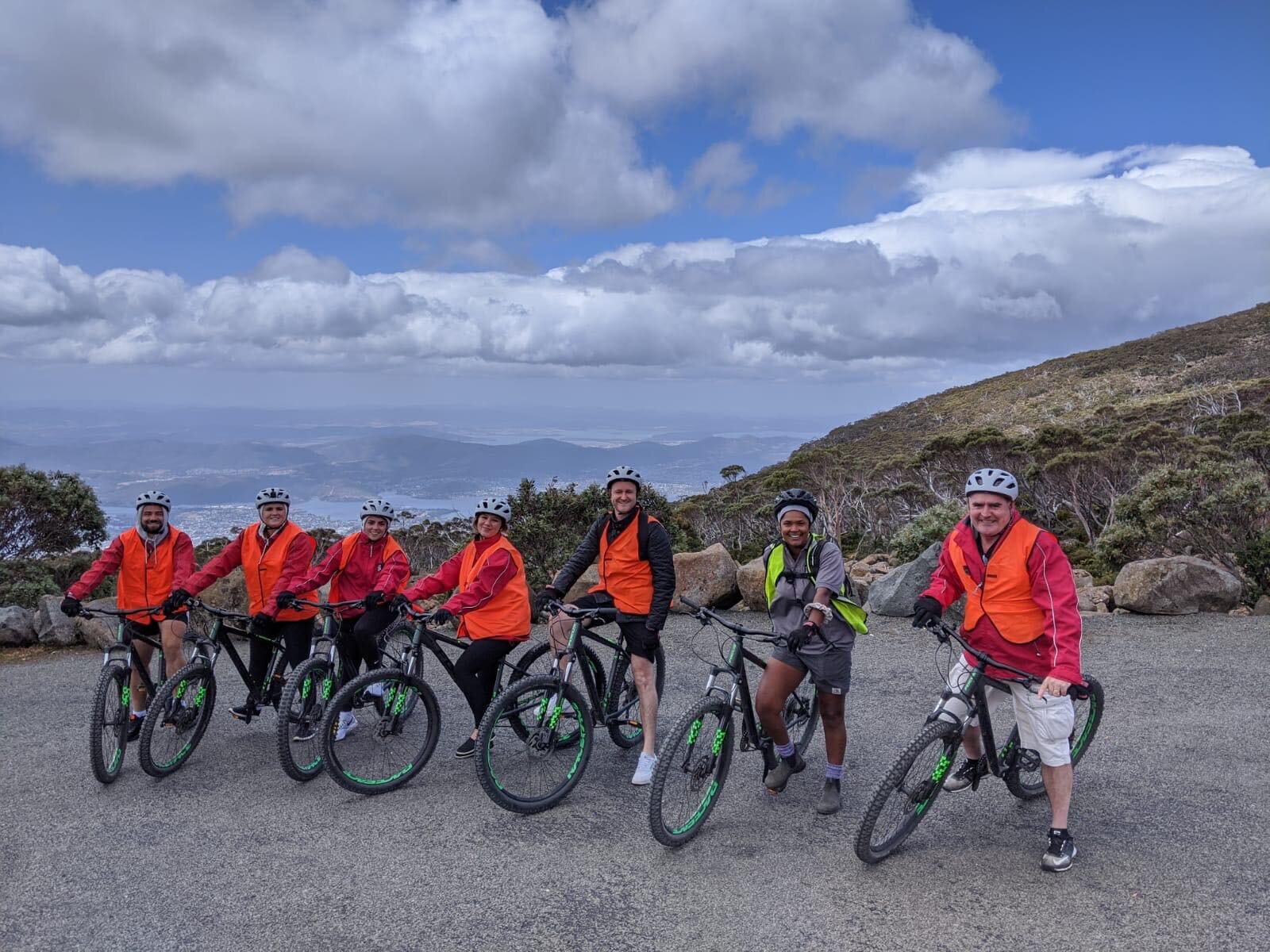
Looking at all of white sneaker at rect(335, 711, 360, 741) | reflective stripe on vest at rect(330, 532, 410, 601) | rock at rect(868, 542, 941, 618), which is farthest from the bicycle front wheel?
rock at rect(868, 542, 941, 618)

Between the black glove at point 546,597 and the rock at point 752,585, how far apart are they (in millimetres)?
5910

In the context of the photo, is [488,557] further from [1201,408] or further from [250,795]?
[1201,408]

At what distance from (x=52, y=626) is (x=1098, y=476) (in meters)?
22.4

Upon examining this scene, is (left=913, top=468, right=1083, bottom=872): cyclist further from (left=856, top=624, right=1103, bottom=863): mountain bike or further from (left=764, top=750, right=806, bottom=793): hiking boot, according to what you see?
(left=764, top=750, right=806, bottom=793): hiking boot

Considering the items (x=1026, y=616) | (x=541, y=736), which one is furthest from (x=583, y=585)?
(x=1026, y=616)

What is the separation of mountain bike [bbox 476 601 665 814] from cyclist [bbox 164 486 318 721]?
2.11 m

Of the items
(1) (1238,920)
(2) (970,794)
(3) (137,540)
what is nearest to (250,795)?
(3) (137,540)

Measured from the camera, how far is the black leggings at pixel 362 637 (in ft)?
20.7

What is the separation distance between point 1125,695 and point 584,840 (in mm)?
5538

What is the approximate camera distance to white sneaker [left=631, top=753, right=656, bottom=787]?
564 cm

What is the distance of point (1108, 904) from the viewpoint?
13.5 feet

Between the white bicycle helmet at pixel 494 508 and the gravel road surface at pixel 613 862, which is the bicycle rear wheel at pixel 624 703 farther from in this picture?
the white bicycle helmet at pixel 494 508

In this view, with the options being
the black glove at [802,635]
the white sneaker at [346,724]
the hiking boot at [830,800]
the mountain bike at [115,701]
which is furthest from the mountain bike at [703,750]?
the mountain bike at [115,701]

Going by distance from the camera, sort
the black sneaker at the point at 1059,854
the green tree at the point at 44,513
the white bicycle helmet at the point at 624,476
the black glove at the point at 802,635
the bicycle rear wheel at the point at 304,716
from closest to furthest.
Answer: the black sneaker at the point at 1059,854, the black glove at the point at 802,635, the bicycle rear wheel at the point at 304,716, the white bicycle helmet at the point at 624,476, the green tree at the point at 44,513
